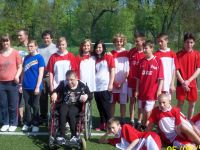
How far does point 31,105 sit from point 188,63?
2818 mm

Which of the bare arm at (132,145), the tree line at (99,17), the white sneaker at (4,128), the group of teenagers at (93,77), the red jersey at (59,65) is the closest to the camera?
the bare arm at (132,145)

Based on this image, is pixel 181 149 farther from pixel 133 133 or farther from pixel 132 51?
pixel 132 51

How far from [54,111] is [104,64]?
49.7 inches

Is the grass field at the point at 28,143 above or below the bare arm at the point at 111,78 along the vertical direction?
below

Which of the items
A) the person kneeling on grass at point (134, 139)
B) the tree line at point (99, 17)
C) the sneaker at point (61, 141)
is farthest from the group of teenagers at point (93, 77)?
the tree line at point (99, 17)

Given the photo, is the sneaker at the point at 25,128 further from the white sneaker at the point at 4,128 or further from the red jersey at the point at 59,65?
the red jersey at the point at 59,65

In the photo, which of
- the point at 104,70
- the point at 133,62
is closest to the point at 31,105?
the point at 104,70

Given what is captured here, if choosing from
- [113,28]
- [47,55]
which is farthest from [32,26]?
[47,55]

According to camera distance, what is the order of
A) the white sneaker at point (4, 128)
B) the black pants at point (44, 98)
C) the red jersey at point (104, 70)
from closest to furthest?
the red jersey at point (104, 70)
the white sneaker at point (4, 128)
the black pants at point (44, 98)

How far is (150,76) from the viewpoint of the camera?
6.07 meters

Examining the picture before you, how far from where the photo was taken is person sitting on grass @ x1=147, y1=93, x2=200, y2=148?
203 inches

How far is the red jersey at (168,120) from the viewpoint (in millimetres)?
5297

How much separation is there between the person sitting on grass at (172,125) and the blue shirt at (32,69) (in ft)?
7.13

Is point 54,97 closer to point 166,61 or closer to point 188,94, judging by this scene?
point 166,61
